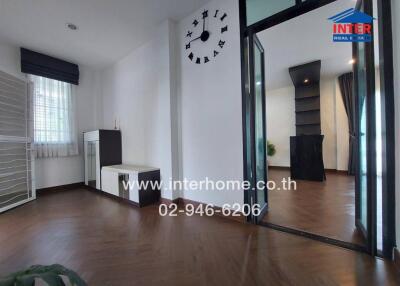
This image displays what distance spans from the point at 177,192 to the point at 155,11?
2.52m

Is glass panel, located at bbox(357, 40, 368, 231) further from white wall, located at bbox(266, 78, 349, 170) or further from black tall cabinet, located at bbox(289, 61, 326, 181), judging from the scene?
white wall, located at bbox(266, 78, 349, 170)

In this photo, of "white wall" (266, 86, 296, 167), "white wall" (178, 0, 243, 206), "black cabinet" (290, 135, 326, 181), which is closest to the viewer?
"white wall" (178, 0, 243, 206)

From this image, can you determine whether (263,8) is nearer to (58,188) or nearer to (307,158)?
(307,158)

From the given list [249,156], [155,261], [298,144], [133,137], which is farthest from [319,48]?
[155,261]

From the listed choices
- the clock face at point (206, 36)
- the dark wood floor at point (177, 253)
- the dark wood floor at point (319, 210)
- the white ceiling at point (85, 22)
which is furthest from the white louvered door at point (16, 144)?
the dark wood floor at point (319, 210)

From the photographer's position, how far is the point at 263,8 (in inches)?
81.7

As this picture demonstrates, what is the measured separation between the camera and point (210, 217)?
7.74 feet

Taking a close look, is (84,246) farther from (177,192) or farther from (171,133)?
(171,133)

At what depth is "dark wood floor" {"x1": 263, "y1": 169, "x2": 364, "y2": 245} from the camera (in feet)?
6.25

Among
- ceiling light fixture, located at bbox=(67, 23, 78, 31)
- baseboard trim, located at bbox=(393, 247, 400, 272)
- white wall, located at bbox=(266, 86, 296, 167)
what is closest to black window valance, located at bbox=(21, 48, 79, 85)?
ceiling light fixture, located at bbox=(67, 23, 78, 31)

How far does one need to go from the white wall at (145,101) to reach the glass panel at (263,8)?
1175mm

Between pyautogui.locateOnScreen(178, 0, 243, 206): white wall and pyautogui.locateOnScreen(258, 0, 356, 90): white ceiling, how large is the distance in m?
1.14

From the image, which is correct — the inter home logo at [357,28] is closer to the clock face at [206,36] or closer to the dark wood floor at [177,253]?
the clock face at [206,36]

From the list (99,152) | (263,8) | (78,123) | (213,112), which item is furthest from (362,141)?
(78,123)
